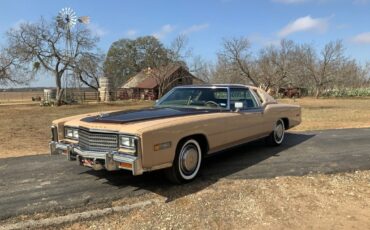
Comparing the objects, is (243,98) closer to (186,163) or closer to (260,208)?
(186,163)

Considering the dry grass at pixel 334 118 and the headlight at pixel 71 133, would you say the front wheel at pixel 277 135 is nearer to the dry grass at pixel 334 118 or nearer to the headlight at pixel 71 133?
the headlight at pixel 71 133

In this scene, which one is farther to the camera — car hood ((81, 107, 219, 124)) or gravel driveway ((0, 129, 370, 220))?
car hood ((81, 107, 219, 124))

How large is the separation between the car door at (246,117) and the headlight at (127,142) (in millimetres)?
2136

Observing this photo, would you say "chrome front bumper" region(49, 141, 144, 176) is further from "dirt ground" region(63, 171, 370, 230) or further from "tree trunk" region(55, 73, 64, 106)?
"tree trunk" region(55, 73, 64, 106)

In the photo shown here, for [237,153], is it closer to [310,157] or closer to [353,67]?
[310,157]

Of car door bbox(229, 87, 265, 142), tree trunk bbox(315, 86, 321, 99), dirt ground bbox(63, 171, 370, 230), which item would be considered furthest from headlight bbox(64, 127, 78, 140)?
tree trunk bbox(315, 86, 321, 99)

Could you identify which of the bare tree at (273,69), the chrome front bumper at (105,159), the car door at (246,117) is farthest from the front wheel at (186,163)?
the bare tree at (273,69)

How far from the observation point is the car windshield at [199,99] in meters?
6.60

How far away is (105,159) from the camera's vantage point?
491 centimetres

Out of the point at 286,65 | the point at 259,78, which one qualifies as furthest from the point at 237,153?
the point at 286,65

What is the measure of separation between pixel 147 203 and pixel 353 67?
80.6 m

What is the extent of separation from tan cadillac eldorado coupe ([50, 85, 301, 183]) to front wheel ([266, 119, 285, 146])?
0.60m

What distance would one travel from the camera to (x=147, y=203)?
15.6 ft

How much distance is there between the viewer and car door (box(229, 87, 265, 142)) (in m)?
6.60
